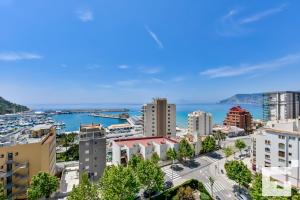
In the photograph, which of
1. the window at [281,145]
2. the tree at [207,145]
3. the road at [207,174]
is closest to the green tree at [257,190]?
the road at [207,174]

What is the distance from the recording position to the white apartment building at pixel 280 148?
25405 millimetres

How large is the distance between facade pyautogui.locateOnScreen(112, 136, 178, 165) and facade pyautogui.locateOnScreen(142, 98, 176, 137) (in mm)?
14448

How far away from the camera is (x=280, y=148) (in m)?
27.0

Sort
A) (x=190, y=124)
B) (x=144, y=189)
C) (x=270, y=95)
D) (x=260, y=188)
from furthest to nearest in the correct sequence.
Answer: (x=270, y=95)
(x=190, y=124)
(x=144, y=189)
(x=260, y=188)

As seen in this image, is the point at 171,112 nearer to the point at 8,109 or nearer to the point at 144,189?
the point at 144,189

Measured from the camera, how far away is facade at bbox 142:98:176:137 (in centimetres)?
5206

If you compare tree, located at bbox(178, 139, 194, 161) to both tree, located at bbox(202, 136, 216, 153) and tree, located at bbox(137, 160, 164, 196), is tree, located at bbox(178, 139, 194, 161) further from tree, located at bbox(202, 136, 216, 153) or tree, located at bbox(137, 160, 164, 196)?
tree, located at bbox(137, 160, 164, 196)

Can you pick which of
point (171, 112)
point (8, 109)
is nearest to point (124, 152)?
point (171, 112)

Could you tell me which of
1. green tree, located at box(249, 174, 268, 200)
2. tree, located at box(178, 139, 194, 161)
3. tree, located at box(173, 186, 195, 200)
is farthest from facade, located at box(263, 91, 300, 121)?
tree, located at box(173, 186, 195, 200)

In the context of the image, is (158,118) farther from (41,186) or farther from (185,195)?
(41,186)

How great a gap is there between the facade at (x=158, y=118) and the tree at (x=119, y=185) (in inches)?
1218

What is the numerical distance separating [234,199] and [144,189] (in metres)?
11.7

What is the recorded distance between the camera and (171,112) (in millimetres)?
53875

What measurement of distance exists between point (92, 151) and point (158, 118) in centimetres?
2631
